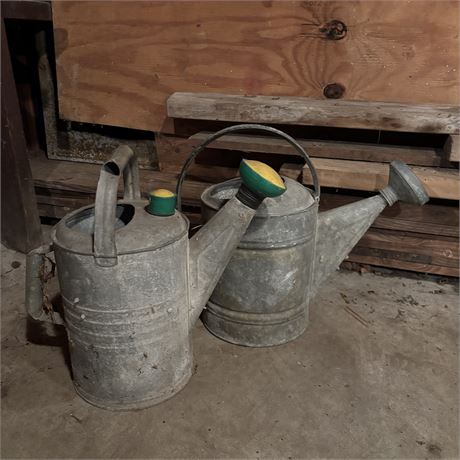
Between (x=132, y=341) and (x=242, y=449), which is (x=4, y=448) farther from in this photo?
(x=242, y=449)

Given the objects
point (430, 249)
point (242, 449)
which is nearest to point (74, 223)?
point (242, 449)

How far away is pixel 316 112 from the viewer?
172 cm

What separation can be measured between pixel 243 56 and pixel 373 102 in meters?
0.55

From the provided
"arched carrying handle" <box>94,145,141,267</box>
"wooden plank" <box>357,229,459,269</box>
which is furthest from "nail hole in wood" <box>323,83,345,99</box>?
"arched carrying handle" <box>94,145,141,267</box>

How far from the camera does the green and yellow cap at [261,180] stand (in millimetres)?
1197

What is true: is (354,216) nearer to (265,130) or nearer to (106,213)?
(265,130)

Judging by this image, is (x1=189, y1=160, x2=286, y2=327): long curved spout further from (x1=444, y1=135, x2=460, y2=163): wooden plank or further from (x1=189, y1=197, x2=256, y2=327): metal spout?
(x1=444, y1=135, x2=460, y2=163): wooden plank

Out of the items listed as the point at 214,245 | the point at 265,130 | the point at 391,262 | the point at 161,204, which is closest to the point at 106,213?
the point at 161,204

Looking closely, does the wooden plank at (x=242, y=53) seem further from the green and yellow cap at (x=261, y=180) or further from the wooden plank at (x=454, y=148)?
the green and yellow cap at (x=261, y=180)

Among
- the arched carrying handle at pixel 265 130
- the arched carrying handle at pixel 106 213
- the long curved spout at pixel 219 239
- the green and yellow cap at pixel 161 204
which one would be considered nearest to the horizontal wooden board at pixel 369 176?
the arched carrying handle at pixel 265 130

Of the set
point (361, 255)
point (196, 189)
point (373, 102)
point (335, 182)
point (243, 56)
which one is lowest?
point (361, 255)

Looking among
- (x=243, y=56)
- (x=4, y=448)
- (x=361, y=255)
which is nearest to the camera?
(x=4, y=448)

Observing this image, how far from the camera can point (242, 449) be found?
1254 mm

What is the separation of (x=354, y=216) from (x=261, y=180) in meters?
0.51
